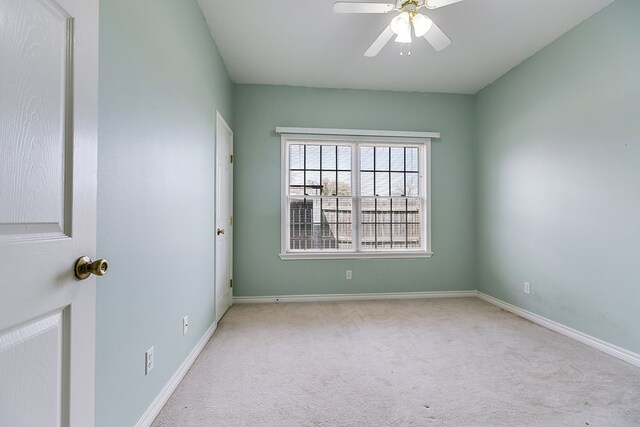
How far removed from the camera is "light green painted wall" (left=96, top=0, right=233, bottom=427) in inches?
45.4

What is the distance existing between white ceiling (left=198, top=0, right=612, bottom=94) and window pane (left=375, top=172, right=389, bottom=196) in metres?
1.09

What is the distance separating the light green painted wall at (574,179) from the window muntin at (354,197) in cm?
94

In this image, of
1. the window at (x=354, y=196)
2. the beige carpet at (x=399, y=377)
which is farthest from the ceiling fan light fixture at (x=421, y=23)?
the beige carpet at (x=399, y=377)

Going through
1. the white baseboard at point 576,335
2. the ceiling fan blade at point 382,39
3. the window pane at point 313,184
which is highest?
the ceiling fan blade at point 382,39

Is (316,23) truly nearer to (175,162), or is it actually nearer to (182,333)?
(175,162)

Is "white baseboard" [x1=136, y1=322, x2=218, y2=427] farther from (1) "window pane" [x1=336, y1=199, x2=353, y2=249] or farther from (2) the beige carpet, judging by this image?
(1) "window pane" [x1=336, y1=199, x2=353, y2=249]

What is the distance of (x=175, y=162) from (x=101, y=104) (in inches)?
28.2

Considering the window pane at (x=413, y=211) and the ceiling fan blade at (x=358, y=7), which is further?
the window pane at (x=413, y=211)

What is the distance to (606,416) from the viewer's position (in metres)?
1.56

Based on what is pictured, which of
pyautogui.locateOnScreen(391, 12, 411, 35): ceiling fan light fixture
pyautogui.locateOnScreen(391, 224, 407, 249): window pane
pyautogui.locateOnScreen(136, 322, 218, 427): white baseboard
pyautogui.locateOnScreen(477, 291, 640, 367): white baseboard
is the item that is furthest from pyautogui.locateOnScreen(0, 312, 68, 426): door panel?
pyautogui.locateOnScreen(391, 224, 407, 249): window pane

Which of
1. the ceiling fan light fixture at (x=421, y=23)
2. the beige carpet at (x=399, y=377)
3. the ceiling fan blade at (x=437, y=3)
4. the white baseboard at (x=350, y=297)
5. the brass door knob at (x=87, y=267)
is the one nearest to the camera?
the brass door knob at (x=87, y=267)

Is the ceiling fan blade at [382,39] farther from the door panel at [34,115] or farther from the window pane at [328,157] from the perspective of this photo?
the door panel at [34,115]

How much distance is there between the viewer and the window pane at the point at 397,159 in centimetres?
383

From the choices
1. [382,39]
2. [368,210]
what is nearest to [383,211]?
[368,210]
